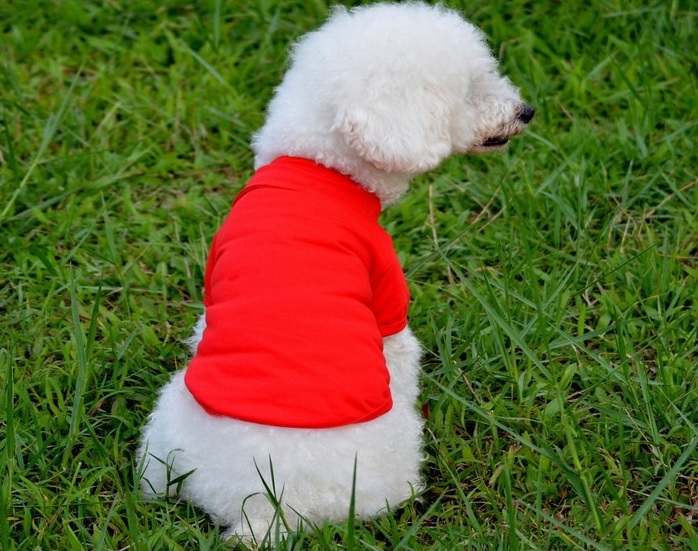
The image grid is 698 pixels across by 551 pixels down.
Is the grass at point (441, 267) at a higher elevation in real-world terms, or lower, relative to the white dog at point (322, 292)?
lower

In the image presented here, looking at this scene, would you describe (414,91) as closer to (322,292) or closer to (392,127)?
(392,127)

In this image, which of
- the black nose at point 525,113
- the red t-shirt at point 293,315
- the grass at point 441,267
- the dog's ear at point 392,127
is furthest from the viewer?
the black nose at point 525,113

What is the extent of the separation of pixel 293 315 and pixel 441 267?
136 cm

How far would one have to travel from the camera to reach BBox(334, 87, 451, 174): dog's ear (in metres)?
2.31

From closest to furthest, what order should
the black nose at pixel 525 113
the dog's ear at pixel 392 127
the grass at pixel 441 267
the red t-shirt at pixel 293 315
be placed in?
the red t-shirt at pixel 293 315, the dog's ear at pixel 392 127, the grass at pixel 441 267, the black nose at pixel 525 113

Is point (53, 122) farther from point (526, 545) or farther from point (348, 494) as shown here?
point (526, 545)

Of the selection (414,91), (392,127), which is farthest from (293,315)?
(414,91)

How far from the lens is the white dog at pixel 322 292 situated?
2182 mm

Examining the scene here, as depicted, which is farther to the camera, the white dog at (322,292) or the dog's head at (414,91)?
the dog's head at (414,91)


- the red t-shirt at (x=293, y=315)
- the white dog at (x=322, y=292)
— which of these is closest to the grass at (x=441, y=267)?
the white dog at (x=322, y=292)

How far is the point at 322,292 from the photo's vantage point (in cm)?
223

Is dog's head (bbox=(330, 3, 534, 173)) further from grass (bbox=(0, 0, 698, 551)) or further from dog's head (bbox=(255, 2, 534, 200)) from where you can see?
grass (bbox=(0, 0, 698, 551))

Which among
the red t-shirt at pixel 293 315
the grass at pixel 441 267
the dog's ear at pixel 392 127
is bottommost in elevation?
the grass at pixel 441 267

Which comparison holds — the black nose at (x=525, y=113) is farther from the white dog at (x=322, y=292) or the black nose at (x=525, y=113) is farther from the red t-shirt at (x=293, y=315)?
the red t-shirt at (x=293, y=315)
